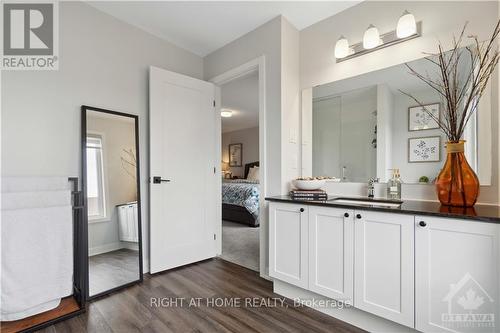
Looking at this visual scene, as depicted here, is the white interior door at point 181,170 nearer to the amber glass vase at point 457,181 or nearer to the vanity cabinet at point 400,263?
the vanity cabinet at point 400,263

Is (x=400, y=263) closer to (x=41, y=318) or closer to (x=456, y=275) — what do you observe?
(x=456, y=275)

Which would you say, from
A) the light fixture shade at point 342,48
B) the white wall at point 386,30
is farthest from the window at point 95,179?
the light fixture shade at point 342,48

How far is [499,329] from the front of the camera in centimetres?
119

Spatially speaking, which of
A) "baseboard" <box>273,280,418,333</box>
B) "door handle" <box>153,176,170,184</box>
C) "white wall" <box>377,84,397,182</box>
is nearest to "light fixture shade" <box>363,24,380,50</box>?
"white wall" <box>377,84,397,182</box>

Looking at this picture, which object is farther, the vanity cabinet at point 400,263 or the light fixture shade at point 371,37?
the light fixture shade at point 371,37

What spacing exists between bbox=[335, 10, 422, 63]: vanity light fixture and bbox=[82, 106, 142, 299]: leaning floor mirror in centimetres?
212

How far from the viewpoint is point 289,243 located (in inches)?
79.4

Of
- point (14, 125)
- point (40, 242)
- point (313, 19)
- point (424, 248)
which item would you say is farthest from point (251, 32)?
point (40, 242)

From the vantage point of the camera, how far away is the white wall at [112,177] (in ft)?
7.25

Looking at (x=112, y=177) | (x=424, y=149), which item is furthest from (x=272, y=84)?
(x=112, y=177)

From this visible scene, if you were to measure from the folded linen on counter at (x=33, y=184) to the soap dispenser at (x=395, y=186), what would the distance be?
102 inches

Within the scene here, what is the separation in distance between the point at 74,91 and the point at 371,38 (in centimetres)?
259

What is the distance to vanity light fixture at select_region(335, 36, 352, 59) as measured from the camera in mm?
2152

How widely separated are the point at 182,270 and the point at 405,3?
323 centimetres
